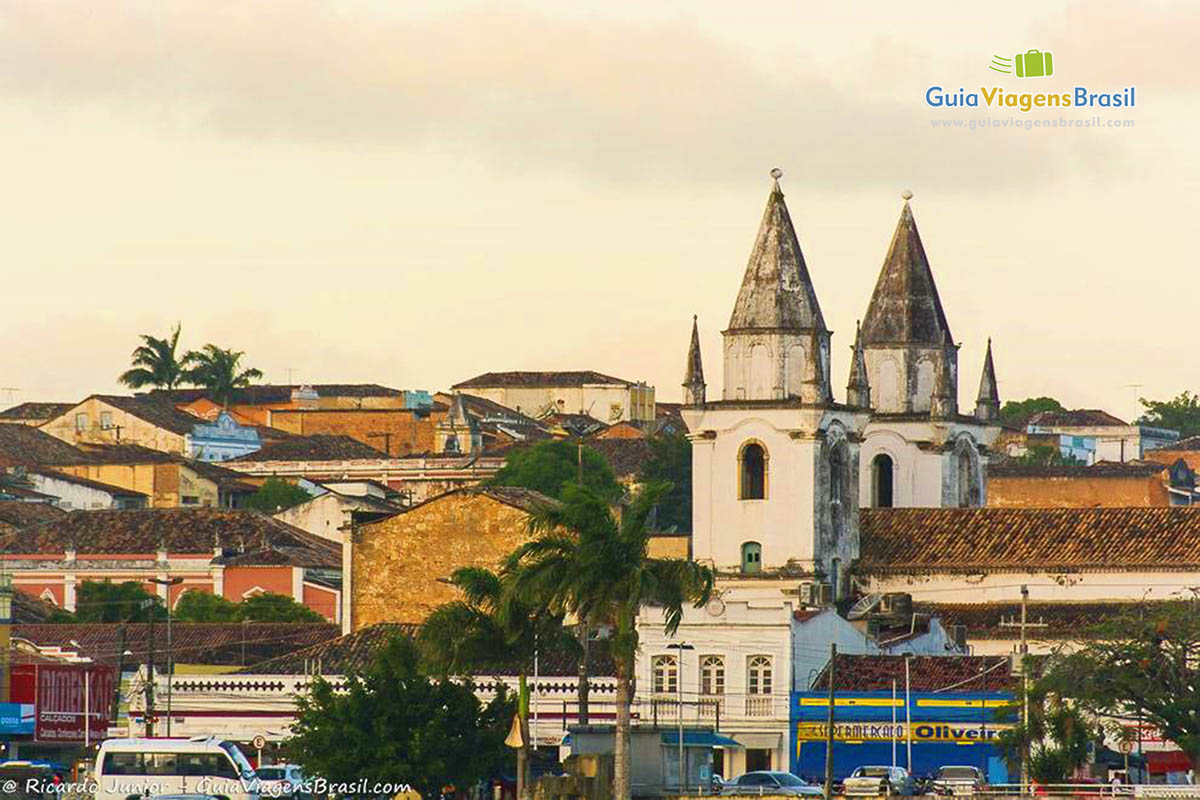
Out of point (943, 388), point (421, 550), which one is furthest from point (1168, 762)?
point (943, 388)

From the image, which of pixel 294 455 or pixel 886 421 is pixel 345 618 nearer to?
pixel 886 421

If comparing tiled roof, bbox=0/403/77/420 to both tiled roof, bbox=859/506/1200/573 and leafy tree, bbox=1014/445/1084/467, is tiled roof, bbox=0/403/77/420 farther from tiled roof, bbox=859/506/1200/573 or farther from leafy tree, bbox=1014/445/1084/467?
tiled roof, bbox=859/506/1200/573

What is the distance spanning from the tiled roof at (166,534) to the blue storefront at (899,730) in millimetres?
45587

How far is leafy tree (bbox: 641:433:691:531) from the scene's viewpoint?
471ft

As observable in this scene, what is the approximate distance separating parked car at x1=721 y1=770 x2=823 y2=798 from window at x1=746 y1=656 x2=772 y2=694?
360 inches

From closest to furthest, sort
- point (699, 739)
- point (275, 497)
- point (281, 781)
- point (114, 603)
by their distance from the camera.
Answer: point (281, 781) → point (699, 739) → point (114, 603) → point (275, 497)

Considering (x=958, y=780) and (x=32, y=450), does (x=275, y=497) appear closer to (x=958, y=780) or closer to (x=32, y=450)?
(x=32, y=450)

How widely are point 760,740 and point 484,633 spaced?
39.7 feet

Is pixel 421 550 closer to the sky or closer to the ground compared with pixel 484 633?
closer to the sky

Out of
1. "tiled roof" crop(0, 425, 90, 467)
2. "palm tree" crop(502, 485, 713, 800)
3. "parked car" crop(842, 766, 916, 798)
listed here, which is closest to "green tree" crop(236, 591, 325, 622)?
"parked car" crop(842, 766, 916, 798)

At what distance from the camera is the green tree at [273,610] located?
347 feet

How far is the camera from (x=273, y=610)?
107m

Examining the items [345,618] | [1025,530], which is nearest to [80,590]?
[345,618]

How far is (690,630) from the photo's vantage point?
80312 millimetres
